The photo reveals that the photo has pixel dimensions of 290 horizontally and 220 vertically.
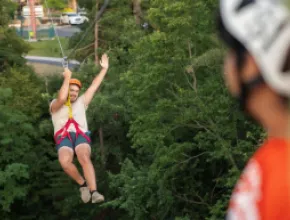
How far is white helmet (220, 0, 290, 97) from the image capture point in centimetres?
129

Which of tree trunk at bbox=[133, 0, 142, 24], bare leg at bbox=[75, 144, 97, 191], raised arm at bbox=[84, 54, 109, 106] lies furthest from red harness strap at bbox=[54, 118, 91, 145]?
tree trunk at bbox=[133, 0, 142, 24]

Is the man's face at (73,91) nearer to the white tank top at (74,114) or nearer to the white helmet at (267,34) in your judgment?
the white tank top at (74,114)

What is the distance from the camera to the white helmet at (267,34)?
1.29m

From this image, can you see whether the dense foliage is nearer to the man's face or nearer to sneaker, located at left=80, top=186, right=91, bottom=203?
sneaker, located at left=80, top=186, right=91, bottom=203

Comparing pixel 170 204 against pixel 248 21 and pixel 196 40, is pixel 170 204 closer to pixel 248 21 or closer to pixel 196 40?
pixel 196 40

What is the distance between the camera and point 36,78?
3338 centimetres

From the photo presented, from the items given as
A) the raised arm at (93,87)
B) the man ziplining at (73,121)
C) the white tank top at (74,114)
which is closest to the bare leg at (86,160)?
the man ziplining at (73,121)

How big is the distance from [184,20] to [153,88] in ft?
8.00

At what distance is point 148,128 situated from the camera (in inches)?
790

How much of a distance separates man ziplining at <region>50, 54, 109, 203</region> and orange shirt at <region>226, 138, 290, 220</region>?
5.59 metres

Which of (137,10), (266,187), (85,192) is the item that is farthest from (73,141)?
(137,10)

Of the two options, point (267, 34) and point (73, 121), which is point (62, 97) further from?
point (267, 34)

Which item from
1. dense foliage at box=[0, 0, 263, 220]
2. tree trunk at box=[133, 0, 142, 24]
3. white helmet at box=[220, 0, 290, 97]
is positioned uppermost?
tree trunk at box=[133, 0, 142, 24]

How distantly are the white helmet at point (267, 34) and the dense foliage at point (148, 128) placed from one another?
1520 centimetres
